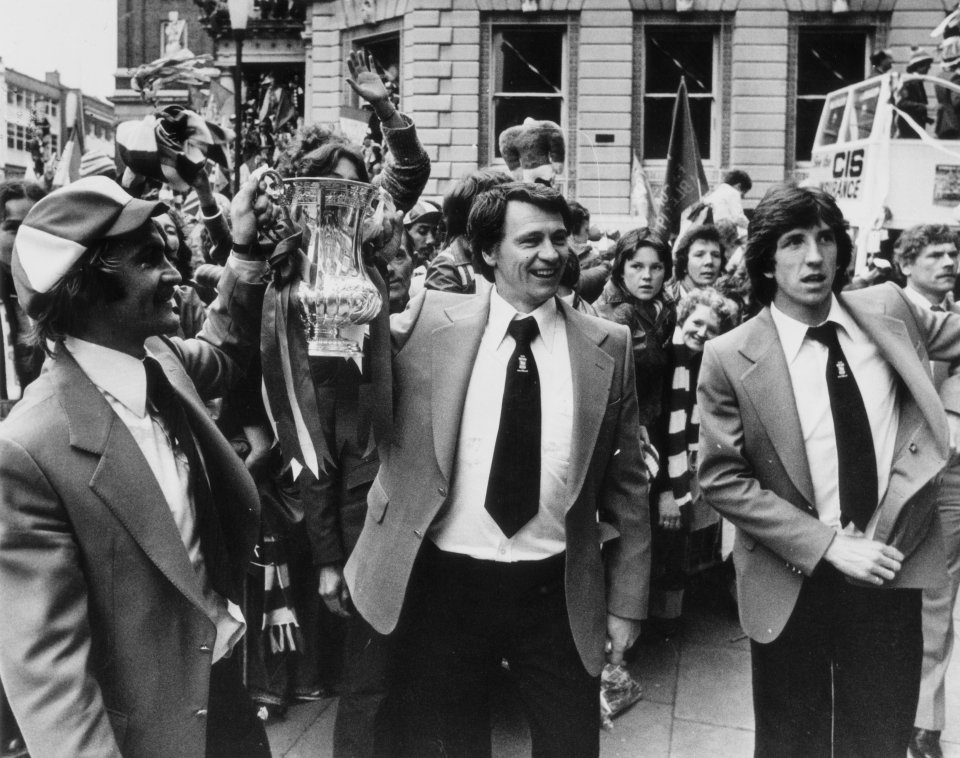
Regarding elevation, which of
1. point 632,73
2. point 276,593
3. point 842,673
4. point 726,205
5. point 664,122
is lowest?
point 276,593

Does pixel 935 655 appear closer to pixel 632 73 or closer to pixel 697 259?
pixel 697 259

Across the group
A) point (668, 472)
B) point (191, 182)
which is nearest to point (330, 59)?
point (668, 472)

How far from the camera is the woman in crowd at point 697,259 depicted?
5512 millimetres

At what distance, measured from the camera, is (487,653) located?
9.48 feet

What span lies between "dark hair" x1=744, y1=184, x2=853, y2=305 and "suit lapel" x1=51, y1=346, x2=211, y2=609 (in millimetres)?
1975

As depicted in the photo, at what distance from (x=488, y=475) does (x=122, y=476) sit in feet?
3.45

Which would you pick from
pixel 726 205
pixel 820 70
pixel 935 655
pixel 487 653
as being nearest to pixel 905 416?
pixel 487 653


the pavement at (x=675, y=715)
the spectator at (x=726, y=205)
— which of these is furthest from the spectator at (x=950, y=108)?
the pavement at (x=675, y=715)

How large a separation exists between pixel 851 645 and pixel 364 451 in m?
1.71

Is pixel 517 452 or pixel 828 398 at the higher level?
pixel 828 398

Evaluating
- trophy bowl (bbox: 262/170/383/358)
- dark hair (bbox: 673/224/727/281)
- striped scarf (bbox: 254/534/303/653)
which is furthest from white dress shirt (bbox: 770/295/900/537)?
dark hair (bbox: 673/224/727/281)

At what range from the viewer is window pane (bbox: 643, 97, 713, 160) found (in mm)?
18281

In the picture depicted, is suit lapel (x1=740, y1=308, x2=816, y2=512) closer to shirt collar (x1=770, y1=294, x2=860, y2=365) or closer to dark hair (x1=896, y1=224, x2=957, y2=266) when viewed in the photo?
shirt collar (x1=770, y1=294, x2=860, y2=365)

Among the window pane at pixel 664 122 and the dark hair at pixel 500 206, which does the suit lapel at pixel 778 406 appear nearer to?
the dark hair at pixel 500 206
